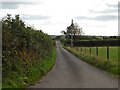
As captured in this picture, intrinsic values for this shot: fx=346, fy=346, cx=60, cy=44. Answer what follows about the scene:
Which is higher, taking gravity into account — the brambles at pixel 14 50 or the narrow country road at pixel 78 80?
the brambles at pixel 14 50

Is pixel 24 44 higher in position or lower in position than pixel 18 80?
higher

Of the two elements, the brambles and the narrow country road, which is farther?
the narrow country road

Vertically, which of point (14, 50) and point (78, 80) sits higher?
point (14, 50)

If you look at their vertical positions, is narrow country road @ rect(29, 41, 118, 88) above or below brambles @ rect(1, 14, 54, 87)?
below

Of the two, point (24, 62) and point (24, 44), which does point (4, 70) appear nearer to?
point (24, 62)

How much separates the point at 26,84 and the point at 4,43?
1.80 meters

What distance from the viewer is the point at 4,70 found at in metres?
12.3

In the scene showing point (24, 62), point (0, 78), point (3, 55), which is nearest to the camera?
point (0, 78)

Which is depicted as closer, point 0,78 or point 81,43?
point 0,78

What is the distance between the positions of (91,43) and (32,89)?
311 ft

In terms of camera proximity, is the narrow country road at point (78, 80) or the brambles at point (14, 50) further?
the narrow country road at point (78, 80)

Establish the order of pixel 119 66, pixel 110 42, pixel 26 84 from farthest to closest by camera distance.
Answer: pixel 110 42 < pixel 119 66 < pixel 26 84

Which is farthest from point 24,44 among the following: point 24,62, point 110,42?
point 110,42

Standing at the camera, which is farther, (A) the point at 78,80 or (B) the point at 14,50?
(A) the point at 78,80
